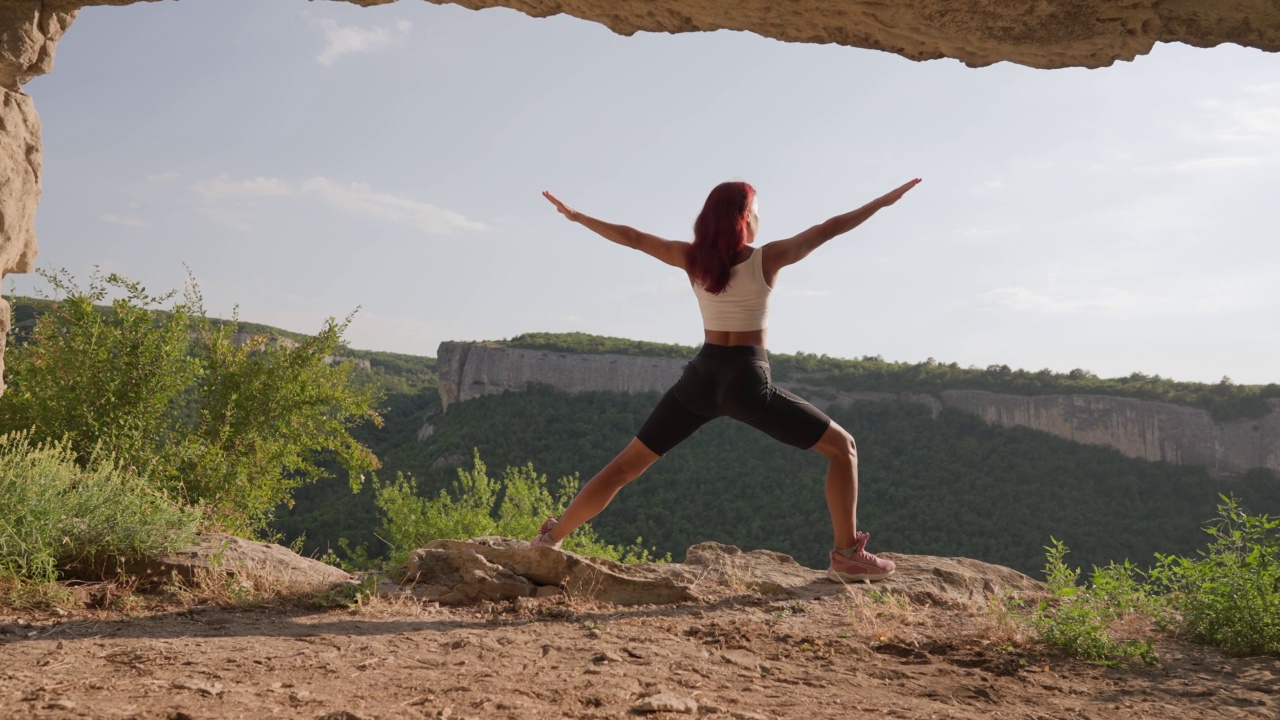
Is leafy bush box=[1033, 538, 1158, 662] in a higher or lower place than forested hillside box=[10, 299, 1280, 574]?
higher

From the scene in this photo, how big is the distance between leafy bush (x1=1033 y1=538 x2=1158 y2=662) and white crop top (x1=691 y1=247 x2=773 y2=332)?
5.41 feet

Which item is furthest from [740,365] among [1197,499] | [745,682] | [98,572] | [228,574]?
[1197,499]

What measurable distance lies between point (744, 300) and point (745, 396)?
1.42 feet

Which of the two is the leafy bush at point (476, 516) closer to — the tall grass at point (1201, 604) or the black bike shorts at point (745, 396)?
the black bike shorts at point (745, 396)

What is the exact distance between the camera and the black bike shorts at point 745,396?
3.67 meters

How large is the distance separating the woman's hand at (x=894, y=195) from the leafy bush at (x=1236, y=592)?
6.52ft

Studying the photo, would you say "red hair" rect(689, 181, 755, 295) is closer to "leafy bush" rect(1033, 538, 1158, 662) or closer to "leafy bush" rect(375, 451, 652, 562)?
"leafy bush" rect(1033, 538, 1158, 662)

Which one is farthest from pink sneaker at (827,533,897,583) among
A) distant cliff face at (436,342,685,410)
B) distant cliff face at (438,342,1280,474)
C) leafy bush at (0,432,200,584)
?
distant cliff face at (436,342,685,410)

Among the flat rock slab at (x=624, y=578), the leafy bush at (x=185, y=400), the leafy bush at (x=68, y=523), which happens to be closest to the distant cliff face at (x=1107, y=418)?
the leafy bush at (x=185, y=400)

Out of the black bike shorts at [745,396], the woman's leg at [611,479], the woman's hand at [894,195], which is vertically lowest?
the woman's leg at [611,479]

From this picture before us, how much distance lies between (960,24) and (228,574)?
4.25 m

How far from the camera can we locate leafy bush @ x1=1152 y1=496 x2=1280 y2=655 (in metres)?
3.56

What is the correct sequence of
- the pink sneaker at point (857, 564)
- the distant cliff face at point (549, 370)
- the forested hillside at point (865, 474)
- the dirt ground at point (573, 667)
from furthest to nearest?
the distant cliff face at point (549, 370), the forested hillside at point (865, 474), the pink sneaker at point (857, 564), the dirt ground at point (573, 667)

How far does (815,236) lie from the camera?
12.3 feet
